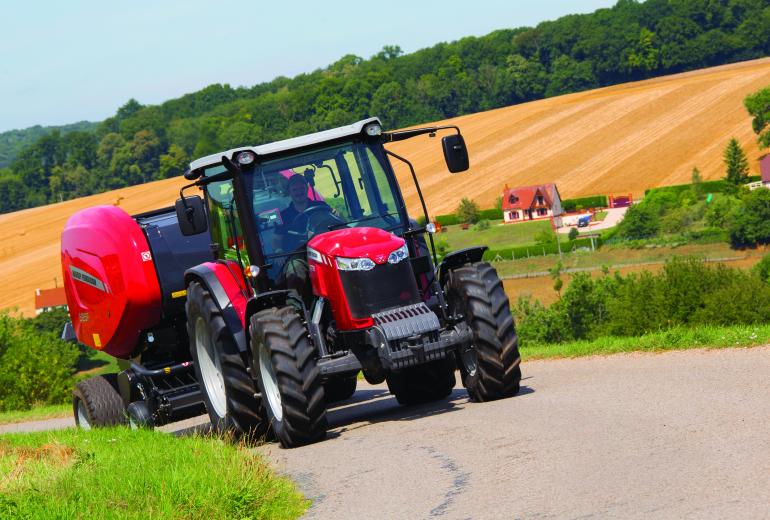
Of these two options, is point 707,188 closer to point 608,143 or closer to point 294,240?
point 608,143

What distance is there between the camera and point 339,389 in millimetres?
14234

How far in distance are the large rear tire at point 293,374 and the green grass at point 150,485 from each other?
2.52 ft

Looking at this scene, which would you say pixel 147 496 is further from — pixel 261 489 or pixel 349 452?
pixel 349 452

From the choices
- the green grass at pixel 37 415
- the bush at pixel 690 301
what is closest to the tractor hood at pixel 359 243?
the bush at pixel 690 301

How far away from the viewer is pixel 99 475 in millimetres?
8344

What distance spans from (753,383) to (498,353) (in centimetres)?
234

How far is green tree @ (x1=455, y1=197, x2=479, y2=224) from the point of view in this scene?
6756cm

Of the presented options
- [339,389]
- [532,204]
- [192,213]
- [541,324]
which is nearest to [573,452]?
[192,213]

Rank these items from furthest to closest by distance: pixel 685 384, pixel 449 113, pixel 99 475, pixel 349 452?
pixel 449 113
pixel 685 384
pixel 349 452
pixel 99 475

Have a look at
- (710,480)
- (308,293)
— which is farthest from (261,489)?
(308,293)

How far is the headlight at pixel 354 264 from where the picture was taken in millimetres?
10555

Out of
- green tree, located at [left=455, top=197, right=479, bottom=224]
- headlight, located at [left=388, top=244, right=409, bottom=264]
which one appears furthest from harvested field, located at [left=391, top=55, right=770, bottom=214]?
headlight, located at [left=388, top=244, right=409, bottom=264]

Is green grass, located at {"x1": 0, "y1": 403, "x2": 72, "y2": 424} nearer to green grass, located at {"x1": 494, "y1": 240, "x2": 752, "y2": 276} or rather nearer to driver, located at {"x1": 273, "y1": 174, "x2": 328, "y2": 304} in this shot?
driver, located at {"x1": 273, "y1": 174, "x2": 328, "y2": 304}

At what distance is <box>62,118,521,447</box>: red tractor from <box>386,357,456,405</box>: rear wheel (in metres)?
0.02
